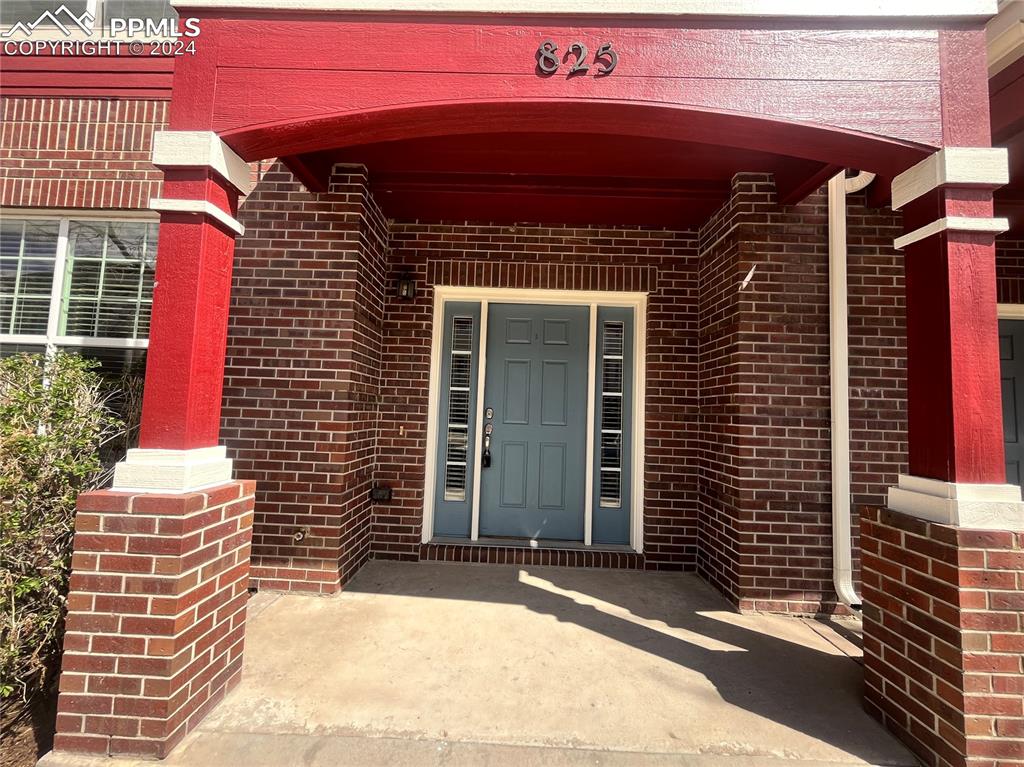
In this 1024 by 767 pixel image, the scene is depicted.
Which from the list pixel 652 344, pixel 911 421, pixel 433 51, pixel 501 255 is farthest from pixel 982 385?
pixel 501 255

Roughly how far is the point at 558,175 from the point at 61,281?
147 inches

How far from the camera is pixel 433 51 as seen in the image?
6.97 ft

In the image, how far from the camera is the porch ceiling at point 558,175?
9.64 feet

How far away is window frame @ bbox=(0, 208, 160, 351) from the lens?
3525 mm

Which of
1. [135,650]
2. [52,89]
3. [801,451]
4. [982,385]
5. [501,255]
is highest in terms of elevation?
[52,89]

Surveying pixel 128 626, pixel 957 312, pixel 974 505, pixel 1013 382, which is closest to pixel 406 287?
pixel 128 626

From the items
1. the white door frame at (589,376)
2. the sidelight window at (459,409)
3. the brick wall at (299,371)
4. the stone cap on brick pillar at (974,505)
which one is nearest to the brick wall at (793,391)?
the white door frame at (589,376)

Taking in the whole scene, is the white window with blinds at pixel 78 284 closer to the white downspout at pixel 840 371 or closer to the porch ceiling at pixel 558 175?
the porch ceiling at pixel 558 175

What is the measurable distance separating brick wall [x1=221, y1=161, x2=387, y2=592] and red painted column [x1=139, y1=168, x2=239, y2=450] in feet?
4.07

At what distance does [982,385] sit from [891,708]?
140 centimetres

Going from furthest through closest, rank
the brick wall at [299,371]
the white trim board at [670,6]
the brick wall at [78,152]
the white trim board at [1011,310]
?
1. the white trim board at [1011,310]
2. the brick wall at [78,152]
3. the brick wall at [299,371]
4. the white trim board at [670,6]

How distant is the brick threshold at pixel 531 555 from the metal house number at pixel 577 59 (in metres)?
3.20

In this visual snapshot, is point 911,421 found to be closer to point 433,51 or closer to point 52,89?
point 433,51

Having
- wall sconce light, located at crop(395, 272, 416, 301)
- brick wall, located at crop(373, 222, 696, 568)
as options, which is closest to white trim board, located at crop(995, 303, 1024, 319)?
brick wall, located at crop(373, 222, 696, 568)
